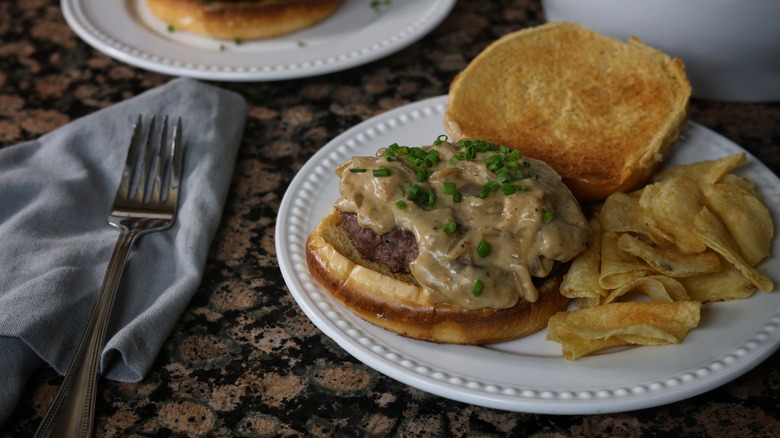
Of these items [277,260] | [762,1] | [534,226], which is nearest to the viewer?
[534,226]

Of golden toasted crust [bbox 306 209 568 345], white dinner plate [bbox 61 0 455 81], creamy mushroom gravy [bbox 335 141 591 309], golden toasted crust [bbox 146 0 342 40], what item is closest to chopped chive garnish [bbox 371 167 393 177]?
creamy mushroom gravy [bbox 335 141 591 309]

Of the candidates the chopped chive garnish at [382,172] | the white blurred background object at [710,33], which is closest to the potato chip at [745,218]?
the white blurred background object at [710,33]

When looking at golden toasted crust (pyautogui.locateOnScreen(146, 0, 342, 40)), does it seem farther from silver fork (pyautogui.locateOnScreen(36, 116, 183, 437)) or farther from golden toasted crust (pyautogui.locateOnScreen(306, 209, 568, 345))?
golden toasted crust (pyautogui.locateOnScreen(306, 209, 568, 345))

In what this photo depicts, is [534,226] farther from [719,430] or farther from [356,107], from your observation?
[356,107]

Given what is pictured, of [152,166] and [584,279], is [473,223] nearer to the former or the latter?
[584,279]

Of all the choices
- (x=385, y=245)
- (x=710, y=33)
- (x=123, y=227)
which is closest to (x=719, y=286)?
(x=385, y=245)

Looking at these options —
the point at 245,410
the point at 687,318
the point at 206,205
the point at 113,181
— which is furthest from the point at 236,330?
the point at 687,318

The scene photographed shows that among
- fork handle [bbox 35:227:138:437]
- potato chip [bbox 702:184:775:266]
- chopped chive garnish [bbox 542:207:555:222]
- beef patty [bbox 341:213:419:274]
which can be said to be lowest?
fork handle [bbox 35:227:138:437]
